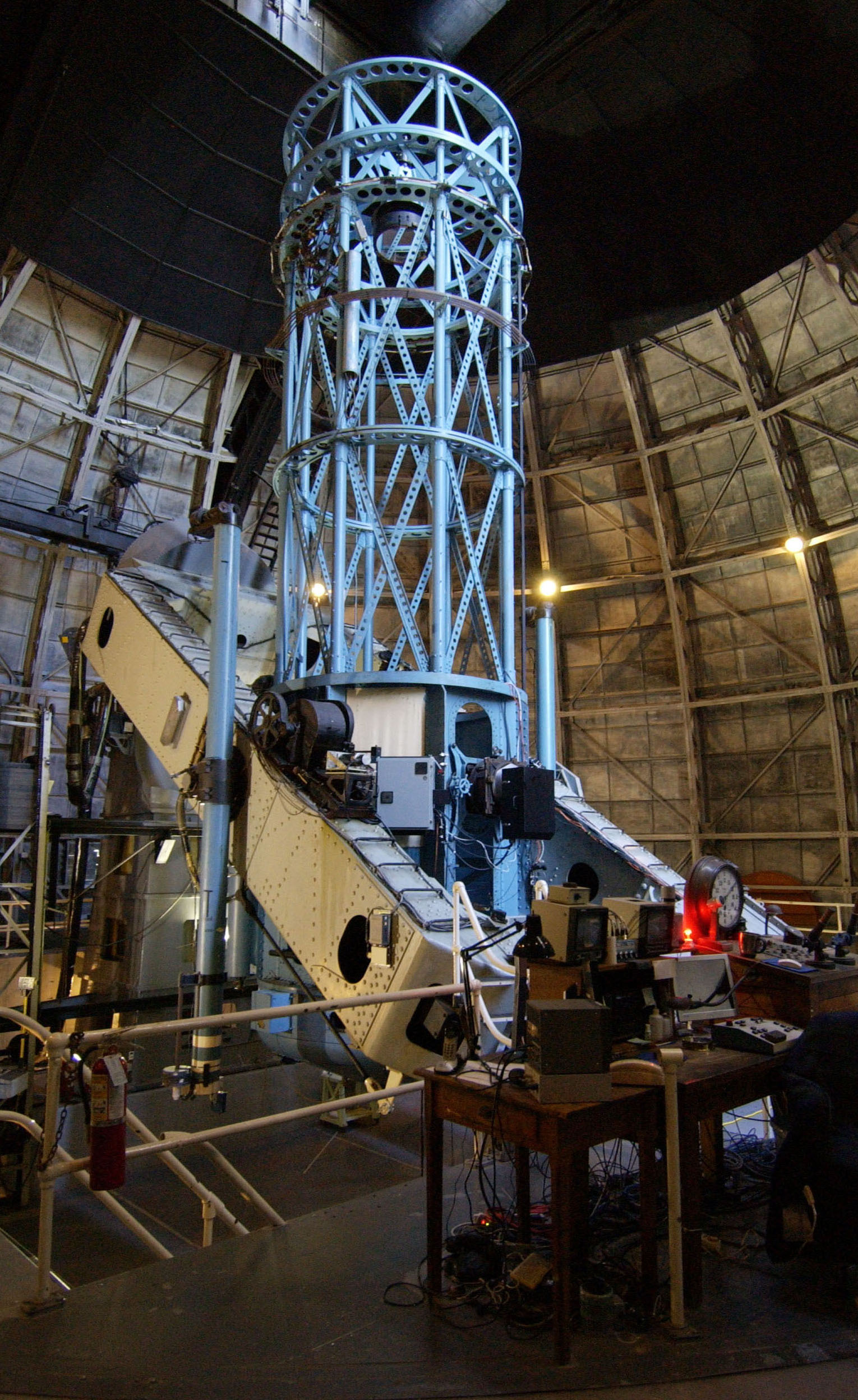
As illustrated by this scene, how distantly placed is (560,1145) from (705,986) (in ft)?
6.22

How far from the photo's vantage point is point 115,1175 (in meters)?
3.74

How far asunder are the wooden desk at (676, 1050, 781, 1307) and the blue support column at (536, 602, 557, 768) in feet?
21.4

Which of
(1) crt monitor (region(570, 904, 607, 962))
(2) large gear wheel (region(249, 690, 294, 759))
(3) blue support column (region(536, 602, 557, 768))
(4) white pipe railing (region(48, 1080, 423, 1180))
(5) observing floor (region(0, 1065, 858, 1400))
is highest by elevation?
(3) blue support column (region(536, 602, 557, 768))

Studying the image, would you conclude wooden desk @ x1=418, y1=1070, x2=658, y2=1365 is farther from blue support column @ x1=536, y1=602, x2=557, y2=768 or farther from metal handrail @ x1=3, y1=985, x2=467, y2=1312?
blue support column @ x1=536, y1=602, x2=557, y2=768

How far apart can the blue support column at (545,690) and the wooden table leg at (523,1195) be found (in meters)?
6.71

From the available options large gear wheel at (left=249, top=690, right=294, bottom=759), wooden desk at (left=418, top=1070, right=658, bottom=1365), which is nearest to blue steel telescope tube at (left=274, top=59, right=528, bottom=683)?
large gear wheel at (left=249, top=690, right=294, bottom=759)

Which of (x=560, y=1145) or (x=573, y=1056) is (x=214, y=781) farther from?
(x=560, y=1145)

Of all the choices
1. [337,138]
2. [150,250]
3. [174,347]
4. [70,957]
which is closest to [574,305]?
[337,138]

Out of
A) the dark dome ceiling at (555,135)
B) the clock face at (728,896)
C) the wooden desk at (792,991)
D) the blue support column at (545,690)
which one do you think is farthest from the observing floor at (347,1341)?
the dark dome ceiling at (555,135)

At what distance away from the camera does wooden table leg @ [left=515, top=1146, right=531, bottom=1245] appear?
13.7ft

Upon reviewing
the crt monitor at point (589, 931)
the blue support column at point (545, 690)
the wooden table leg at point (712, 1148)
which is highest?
the blue support column at point (545, 690)

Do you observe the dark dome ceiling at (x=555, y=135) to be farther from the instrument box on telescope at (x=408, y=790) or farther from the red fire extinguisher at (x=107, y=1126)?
the red fire extinguisher at (x=107, y=1126)

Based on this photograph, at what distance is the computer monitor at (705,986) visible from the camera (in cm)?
485

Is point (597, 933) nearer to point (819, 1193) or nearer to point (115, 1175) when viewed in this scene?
point (819, 1193)
